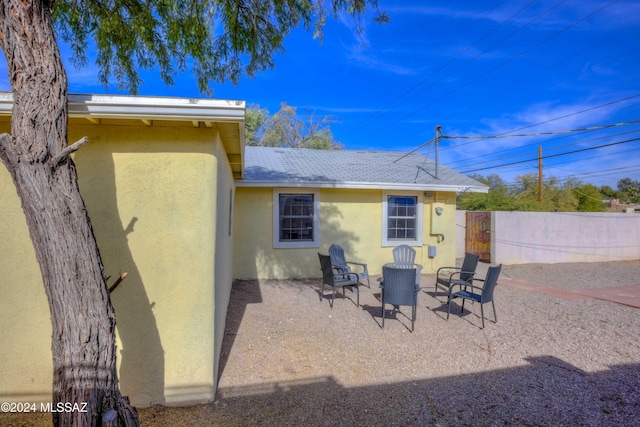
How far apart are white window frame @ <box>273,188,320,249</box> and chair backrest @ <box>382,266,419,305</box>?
379 centimetres

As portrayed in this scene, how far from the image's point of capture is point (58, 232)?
217 cm

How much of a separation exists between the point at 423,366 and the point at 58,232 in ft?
12.9

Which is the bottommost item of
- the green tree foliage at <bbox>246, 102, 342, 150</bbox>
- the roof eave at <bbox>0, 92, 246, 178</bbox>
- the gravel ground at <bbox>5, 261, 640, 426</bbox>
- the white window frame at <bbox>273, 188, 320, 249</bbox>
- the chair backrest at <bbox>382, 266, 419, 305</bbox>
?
the gravel ground at <bbox>5, 261, 640, 426</bbox>

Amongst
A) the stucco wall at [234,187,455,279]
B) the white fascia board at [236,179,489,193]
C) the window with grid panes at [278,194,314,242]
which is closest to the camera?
the white fascia board at [236,179,489,193]

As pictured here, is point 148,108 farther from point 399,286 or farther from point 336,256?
point 336,256

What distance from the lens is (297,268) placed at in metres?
8.80

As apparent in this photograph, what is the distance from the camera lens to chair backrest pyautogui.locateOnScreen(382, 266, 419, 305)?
16.8 feet

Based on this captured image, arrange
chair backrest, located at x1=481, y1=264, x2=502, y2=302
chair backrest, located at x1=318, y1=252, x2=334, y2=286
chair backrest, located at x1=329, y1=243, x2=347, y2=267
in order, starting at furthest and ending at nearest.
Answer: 1. chair backrest, located at x1=329, y1=243, x2=347, y2=267
2. chair backrest, located at x1=318, y1=252, x2=334, y2=286
3. chair backrest, located at x1=481, y1=264, x2=502, y2=302

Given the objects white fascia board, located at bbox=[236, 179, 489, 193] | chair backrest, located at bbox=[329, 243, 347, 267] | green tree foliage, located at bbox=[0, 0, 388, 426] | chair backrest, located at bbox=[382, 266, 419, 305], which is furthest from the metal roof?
green tree foliage, located at bbox=[0, 0, 388, 426]

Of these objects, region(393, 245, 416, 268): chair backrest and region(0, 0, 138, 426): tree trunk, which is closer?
region(0, 0, 138, 426): tree trunk

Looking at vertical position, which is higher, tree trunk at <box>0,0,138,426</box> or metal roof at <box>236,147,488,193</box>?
metal roof at <box>236,147,488,193</box>

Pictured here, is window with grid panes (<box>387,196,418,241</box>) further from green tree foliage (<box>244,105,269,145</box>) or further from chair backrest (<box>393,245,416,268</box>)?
green tree foliage (<box>244,105,269,145</box>)

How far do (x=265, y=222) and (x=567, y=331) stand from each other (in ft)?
21.4

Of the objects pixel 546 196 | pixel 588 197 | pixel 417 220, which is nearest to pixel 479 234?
pixel 417 220
